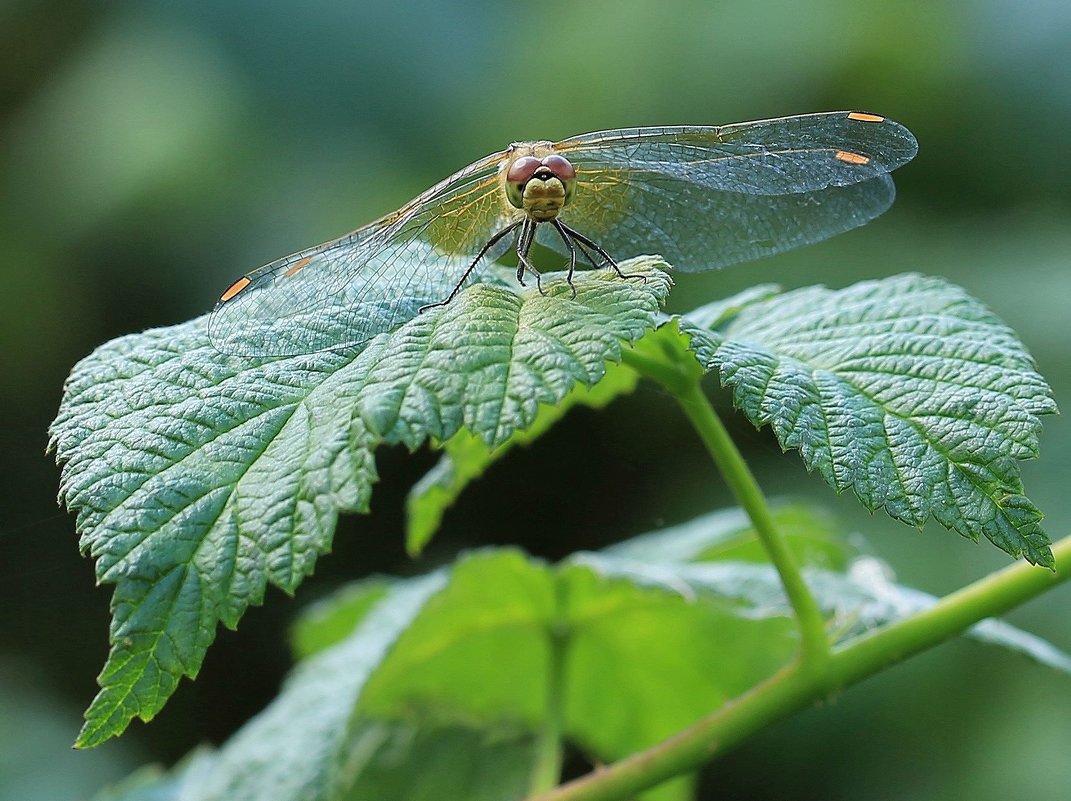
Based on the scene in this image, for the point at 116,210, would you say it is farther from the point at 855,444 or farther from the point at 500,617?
the point at 855,444

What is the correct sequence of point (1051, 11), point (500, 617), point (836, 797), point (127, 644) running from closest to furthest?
point (127, 644) < point (500, 617) < point (836, 797) < point (1051, 11)

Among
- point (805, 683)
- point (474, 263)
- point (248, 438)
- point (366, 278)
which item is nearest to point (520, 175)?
point (474, 263)

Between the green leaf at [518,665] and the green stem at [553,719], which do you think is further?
the green leaf at [518,665]

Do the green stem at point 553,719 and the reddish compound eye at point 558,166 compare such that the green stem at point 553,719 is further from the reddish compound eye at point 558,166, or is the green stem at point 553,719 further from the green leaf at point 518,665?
the reddish compound eye at point 558,166

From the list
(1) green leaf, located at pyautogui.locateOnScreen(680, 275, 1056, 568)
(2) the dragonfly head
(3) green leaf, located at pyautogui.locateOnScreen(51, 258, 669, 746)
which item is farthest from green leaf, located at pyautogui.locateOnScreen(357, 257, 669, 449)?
(2) the dragonfly head

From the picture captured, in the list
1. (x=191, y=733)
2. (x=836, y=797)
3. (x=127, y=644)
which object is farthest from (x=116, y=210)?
(x=127, y=644)

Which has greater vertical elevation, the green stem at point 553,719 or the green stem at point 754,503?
the green stem at point 754,503

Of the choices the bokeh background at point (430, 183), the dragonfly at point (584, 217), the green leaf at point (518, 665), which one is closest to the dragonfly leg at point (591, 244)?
the dragonfly at point (584, 217)

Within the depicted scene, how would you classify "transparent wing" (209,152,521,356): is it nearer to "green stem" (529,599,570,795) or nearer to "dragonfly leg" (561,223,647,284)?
"dragonfly leg" (561,223,647,284)
